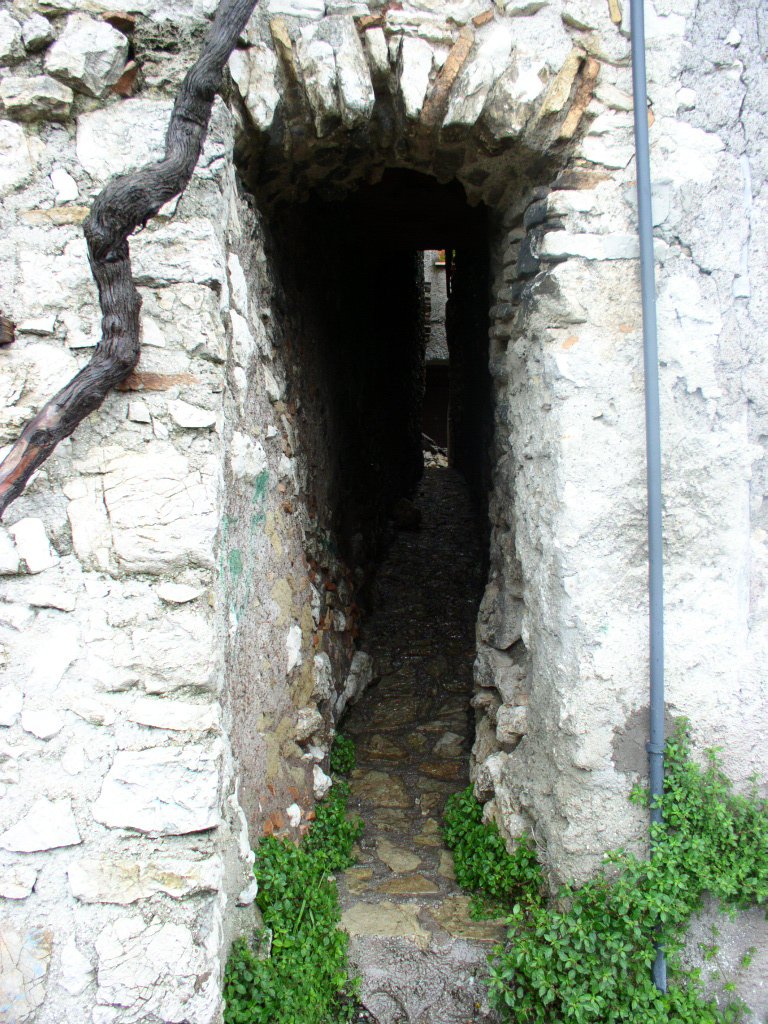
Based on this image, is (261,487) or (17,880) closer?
(17,880)

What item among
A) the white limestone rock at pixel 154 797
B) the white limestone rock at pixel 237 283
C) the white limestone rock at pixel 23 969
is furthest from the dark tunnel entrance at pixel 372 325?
the white limestone rock at pixel 23 969

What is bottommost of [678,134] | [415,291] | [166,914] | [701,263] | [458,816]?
[458,816]

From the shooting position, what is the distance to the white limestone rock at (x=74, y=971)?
5.84 feet

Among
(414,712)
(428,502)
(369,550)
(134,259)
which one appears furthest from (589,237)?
(428,502)

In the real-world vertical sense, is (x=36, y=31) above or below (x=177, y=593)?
above

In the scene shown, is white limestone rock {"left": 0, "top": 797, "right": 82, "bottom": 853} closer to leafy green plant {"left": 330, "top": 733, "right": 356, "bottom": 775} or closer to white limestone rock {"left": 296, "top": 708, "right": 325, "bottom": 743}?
white limestone rock {"left": 296, "top": 708, "right": 325, "bottom": 743}

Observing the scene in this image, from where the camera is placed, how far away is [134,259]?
1.87 metres

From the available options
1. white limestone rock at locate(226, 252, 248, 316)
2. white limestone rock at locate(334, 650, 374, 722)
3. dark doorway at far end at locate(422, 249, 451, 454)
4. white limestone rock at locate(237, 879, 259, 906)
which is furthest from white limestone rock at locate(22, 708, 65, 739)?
dark doorway at far end at locate(422, 249, 451, 454)

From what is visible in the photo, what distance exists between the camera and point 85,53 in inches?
72.6

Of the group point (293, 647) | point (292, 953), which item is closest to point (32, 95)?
point (293, 647)

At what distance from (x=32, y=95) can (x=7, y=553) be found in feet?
3.78

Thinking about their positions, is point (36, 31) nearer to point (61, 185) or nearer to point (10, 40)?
point (10, 40)

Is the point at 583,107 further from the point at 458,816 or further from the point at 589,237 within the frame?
the point at 458,816

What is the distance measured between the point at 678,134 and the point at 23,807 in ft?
8.49
